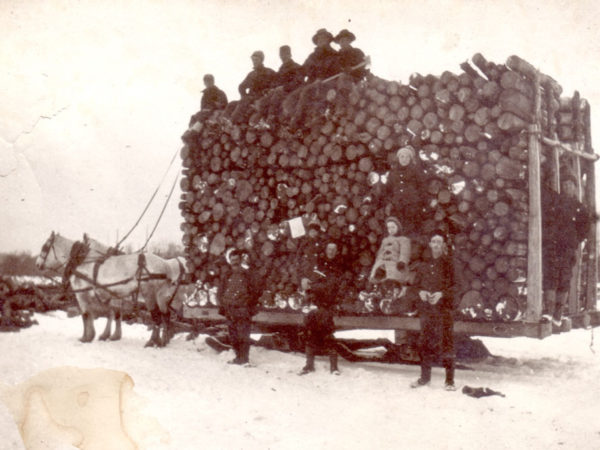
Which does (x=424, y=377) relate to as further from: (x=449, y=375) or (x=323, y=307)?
(x=323, y=307)

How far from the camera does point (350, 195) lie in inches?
253

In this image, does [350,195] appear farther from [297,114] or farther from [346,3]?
[346,3]

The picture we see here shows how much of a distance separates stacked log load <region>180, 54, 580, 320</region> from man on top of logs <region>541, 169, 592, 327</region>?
31 centimetres

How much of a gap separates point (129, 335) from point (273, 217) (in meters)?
2.81

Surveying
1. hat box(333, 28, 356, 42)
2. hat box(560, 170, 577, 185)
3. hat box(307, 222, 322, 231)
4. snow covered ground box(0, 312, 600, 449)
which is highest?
hat box(333, 28, 356, 42)

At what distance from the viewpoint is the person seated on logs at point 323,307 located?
6.19 m

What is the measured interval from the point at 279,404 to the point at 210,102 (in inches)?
160

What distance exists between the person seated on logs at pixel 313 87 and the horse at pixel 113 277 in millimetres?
2761

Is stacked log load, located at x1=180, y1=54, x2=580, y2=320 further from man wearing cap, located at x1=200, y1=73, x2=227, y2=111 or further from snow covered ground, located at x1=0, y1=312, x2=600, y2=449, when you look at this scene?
snow covered ground, located at x1=0, y1=312, x2=600, y2=449

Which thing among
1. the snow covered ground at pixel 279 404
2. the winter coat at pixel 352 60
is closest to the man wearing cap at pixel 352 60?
the winter coat at pixel 352 60

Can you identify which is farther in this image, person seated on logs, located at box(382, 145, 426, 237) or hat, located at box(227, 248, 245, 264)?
hat, located at box(227, 248, 245, 264)

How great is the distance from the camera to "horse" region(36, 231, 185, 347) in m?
7.91

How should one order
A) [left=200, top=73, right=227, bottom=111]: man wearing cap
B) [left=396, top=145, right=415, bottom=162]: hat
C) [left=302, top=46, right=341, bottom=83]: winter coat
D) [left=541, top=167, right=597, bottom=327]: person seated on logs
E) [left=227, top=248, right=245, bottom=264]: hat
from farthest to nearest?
1. [left=200, top=73, right=227, bottom=111]: man wearing cap
2. [left=227, top=248, right=245, bottom=264]: hat
3. [left=302, top=46, right=341, bottom=83]: winter coat
4. [left=396, top=145, right=415, bottom=162]: hat
5. [left=541, top=167, right=597, bottom=327]: person seated on logs

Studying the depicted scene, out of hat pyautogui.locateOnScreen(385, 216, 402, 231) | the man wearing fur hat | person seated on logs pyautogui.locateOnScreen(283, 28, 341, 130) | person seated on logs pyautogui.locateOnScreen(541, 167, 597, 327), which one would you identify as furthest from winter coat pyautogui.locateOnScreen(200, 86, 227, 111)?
person seated on logs pyautogui.locateOnScreen(541, 167, 597, 327)
